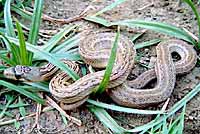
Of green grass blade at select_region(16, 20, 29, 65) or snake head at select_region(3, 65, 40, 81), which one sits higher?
green grass blade at select_region(16, 20, 29, 65)

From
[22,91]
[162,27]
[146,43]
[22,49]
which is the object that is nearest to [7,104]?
[22,91]

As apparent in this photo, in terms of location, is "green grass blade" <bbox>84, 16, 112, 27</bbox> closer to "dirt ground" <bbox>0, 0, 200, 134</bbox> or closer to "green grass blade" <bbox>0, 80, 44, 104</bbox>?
"dirt ground" <bbox>0, 0, 200, 134</bbox>

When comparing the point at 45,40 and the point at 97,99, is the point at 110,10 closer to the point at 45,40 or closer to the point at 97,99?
the point at 45,40

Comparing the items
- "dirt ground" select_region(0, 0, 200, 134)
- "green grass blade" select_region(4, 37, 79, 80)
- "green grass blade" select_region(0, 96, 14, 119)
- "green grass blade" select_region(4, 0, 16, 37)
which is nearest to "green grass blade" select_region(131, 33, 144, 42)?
"dirt ground" select_region(0, 0, 200, 134)

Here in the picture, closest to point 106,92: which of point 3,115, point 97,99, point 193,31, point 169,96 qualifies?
point 97,99

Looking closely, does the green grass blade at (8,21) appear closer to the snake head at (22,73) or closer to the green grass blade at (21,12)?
the green grass blade at (21,12)

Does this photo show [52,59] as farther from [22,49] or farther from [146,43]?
[146,43]

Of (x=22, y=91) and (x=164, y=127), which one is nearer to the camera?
(x=164, y=127)

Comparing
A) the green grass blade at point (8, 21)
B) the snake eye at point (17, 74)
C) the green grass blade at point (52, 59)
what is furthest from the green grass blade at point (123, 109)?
the green grass blade at point (8, 21)
